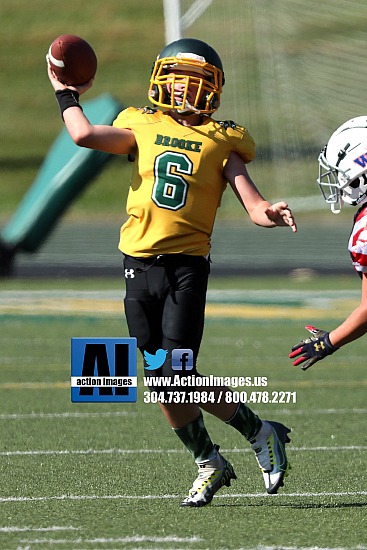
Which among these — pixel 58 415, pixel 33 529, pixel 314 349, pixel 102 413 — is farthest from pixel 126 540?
pixel 102 413

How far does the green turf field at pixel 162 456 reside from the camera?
4406 mm

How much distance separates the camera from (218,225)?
19516mm

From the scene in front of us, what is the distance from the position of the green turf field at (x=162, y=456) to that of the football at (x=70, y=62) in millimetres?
1577

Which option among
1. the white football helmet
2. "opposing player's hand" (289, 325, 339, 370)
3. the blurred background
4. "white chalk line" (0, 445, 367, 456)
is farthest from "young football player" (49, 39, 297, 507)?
the blurred background

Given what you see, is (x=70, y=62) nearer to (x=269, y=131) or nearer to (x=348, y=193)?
(x=348, y=193)

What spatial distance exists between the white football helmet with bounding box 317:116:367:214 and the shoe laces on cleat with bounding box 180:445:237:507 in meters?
1.08

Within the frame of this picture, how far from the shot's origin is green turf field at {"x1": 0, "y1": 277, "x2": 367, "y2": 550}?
441 cm

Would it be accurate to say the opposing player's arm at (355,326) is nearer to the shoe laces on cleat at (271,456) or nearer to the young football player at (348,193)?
the young football player at (348,193)

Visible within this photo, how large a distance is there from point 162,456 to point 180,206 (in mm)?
1491

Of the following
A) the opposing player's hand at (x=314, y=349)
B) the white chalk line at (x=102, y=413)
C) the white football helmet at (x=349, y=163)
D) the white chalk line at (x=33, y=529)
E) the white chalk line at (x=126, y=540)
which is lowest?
the white chalk line at (x=102, y=413)

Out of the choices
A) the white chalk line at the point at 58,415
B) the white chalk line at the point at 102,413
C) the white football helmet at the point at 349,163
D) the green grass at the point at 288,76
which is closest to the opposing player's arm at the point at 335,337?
the white football helmet at the point at 349,163

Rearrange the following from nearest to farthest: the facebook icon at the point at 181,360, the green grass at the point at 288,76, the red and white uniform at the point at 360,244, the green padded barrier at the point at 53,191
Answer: the red and white uniform at the point at 360,244 → the facebook icon at the point at 181,360 → the green grass at the point at 288,76 → the green padded barrier at the point at 53,191

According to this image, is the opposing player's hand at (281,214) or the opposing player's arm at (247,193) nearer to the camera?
the opposing player's hand at (281,214)

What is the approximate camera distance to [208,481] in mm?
4961
